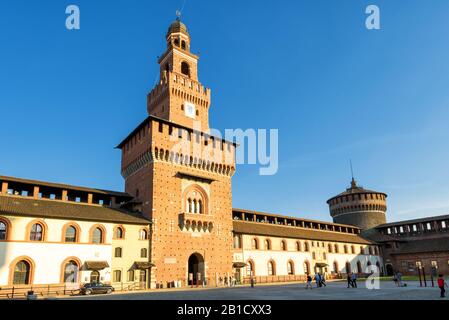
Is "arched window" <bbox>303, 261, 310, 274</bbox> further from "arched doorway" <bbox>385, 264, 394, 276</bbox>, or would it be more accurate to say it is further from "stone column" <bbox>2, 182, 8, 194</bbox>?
"stone column" <bbox>2, 182, 8, 194</bbox>

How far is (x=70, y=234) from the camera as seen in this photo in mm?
33812

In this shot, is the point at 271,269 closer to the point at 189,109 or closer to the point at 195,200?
the point at 195,200

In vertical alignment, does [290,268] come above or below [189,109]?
below

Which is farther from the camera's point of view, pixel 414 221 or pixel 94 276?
pixel 414 221

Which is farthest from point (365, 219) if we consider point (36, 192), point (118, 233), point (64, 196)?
point (36, 192)

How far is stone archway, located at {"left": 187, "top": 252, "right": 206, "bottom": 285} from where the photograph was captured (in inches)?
1644

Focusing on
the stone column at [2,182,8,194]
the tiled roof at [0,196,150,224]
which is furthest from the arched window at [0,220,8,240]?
the stone column at [2,182,8,194]

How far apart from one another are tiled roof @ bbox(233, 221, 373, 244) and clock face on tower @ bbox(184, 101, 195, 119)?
17.1 meters

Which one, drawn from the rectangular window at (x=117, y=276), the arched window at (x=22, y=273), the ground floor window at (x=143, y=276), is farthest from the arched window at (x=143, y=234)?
the arched window at (x=22, y=273)

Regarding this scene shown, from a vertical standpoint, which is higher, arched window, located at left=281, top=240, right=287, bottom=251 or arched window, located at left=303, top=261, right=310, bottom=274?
arched window, located at left=281, top=240, right=287, bottom=251

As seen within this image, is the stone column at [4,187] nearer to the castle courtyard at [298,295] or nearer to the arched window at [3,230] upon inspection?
the arched window at [3,230]

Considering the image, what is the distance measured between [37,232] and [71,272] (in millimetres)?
4958

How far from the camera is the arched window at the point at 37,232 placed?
31609 millimetres

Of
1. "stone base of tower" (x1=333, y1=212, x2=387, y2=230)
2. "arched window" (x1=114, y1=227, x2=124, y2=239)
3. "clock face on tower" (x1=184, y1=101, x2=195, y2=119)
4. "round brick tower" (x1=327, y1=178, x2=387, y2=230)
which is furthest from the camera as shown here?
"round brick tower" (x1=327, y1=178, x2=387, y2=230)
